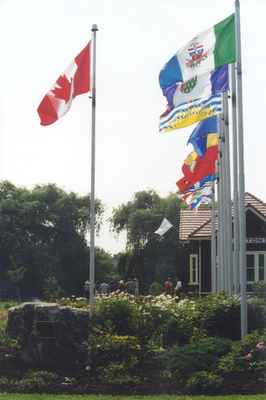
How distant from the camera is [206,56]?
17391 millimetres

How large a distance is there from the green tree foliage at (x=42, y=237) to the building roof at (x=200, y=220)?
1747 centimetres

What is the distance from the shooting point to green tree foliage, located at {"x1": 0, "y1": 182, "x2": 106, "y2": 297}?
6788cm

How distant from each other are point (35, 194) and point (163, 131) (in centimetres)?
5793

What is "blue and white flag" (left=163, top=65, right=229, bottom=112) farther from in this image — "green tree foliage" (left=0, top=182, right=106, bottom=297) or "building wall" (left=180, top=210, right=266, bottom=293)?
"green tree foliage" (left=0, top=182, right=106, bottom=297)

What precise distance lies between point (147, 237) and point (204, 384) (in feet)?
200

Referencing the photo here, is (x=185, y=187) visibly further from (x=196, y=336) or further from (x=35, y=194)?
(x=35, y=194)

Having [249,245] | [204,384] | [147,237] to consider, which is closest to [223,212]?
[204,384]

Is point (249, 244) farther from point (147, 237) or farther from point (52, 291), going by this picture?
point (147, 237)

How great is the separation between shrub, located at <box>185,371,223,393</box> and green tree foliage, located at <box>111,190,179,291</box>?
52.3 m

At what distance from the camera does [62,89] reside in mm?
18734

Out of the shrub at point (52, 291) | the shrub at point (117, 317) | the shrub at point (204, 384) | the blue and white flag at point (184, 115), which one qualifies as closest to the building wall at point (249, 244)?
the shrub at point (52, 291)

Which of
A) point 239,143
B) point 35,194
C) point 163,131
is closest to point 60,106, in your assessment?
point 163,131

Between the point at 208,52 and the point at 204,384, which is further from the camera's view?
the point at 208,52

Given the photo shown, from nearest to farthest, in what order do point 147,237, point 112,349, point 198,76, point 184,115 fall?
1. point 112,349
2. point 198,76
3. point 184,115
4. point 147,237
